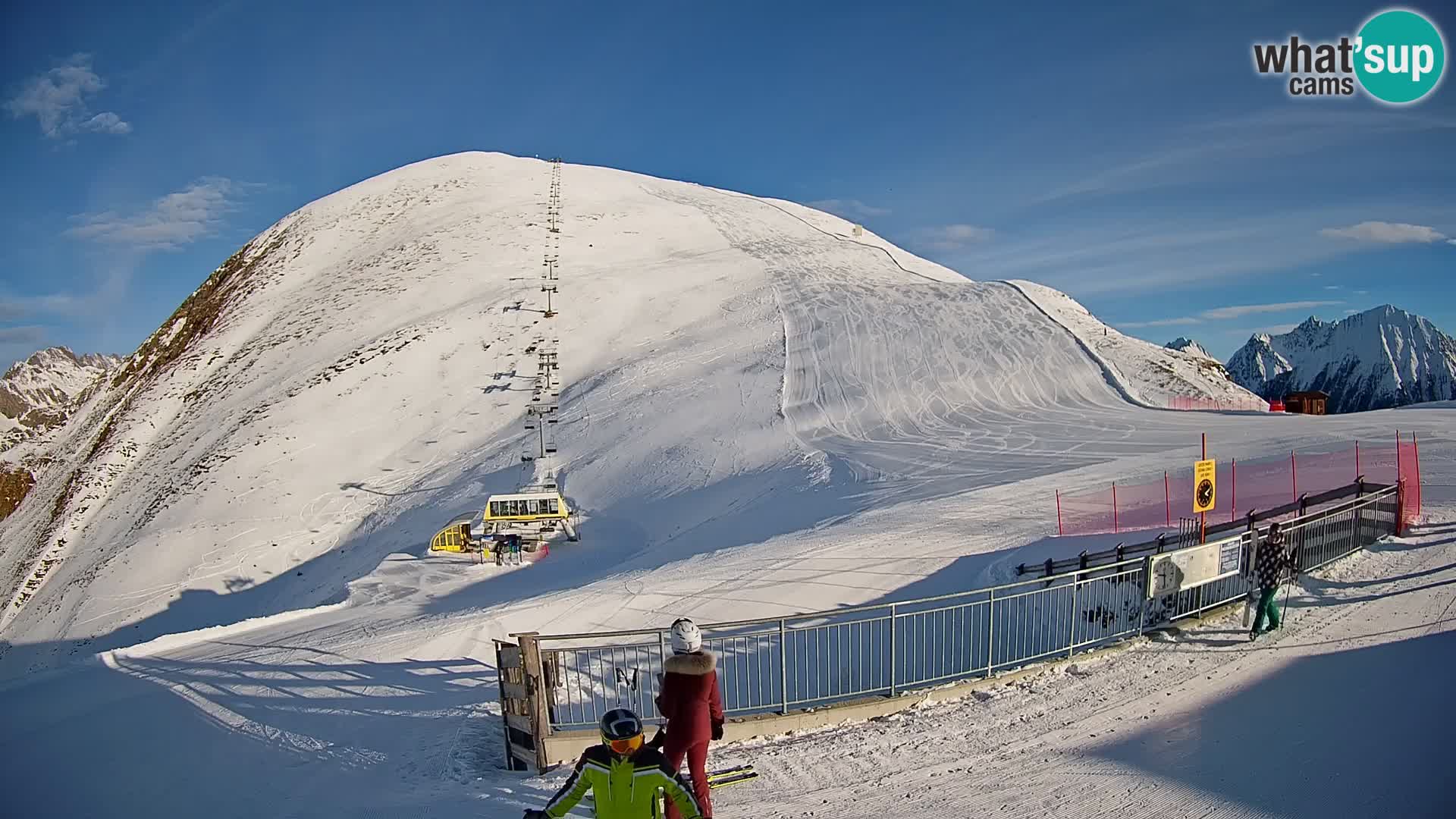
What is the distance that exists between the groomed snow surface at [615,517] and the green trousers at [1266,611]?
55cm

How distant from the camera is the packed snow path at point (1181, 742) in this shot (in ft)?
23.1

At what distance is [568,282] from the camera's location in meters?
53.2

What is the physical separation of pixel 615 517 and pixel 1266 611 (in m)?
21.4

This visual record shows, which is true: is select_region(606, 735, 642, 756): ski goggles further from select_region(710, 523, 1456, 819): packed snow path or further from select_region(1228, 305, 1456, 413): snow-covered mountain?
select_region(1228, 305, 1456, 413): snow-covered mountain

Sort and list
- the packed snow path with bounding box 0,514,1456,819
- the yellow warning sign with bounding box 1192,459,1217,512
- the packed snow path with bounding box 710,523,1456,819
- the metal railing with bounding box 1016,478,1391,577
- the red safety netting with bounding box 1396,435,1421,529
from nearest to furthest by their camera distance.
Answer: the packed snow path with bounding box 710,523,1456,819 → the packed snow path with bounding box 0,514,1456,819 → the yellow warning sign with bounding box 1192,459,1217,512 → the metal railing with bounding box 1016,478,1391,577 → the red safety netting with bounding box 1396,435,1421,529

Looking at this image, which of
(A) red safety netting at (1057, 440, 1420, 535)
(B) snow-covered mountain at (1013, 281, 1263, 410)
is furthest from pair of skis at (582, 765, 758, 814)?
(B) snow-covered mountain at (1013, 281, 1263, 410)

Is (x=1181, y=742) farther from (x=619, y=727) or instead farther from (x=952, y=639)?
(x=619, y=727)

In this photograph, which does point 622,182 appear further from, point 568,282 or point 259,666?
point 259,666

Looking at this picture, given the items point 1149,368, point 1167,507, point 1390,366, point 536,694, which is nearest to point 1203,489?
point 1167,507

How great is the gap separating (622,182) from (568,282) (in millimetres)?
27306

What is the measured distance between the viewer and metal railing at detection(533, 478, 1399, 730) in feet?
34.6

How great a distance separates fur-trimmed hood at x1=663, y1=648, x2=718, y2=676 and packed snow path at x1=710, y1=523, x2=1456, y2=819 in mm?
2137

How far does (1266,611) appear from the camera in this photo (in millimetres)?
10945

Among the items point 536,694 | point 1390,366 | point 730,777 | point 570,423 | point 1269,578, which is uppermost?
point 1390,366
